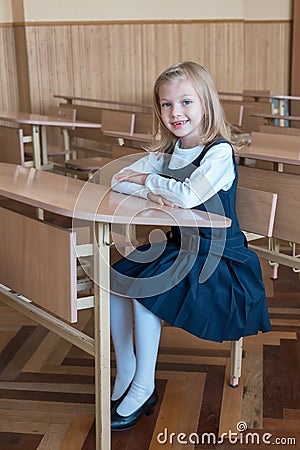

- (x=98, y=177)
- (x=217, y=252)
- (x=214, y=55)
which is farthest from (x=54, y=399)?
(x=214, y=55)

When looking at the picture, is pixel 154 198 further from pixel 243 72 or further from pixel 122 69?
pixel 243 72

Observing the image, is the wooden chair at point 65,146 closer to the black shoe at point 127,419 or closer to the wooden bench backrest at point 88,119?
the wooden bench backrest at point 88,119

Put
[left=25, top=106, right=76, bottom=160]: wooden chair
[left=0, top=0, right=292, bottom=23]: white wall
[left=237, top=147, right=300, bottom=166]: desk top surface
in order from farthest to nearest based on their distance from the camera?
[left=0, top=0, right=292, bottom=23]: white wall, [left=25, top=106, right=76, bottom=160]: wooden chair, [left=237, top=147, right=300, bottom=166]: desk top surface

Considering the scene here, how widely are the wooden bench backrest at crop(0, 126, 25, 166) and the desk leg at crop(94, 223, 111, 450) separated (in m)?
2.38

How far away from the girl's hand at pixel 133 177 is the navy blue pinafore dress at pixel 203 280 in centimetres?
14

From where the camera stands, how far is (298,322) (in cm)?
288

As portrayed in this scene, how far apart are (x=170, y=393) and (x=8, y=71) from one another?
4.67 metres

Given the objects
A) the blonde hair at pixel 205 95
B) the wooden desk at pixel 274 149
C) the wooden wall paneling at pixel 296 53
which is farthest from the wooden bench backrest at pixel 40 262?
the wooden wall paneling at pixel 296 53

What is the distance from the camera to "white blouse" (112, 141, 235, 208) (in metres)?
1.84

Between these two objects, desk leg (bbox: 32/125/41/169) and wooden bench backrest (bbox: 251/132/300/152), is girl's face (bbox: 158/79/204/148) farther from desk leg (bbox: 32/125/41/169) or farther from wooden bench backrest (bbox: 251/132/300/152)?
desk leg (bbox: 32/125/41/169)

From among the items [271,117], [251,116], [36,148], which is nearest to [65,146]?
[36,148]

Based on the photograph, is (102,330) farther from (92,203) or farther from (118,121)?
(118,121)

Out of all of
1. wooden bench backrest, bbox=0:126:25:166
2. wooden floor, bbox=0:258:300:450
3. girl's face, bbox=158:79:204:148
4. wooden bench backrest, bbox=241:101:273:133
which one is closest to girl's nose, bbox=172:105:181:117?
girl's face, bbox=158:79:204:148

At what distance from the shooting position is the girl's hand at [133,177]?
2.00 metres
